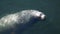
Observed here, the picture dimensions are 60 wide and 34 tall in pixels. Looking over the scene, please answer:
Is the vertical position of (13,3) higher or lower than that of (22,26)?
higher

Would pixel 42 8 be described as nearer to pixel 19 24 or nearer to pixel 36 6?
pixel 36 6

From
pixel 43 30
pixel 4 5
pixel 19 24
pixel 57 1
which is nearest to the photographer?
pixel 19 24

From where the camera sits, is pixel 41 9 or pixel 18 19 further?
pixel 41 9

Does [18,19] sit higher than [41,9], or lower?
lower

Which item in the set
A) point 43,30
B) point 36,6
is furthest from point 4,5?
point 43,30

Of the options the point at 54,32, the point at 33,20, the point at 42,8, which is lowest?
the point at 54,32

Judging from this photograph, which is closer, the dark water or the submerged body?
the submerged body

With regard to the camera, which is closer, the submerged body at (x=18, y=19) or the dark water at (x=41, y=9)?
the submerged body at (x=18, y=19)

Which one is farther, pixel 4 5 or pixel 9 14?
pixel 4 5
